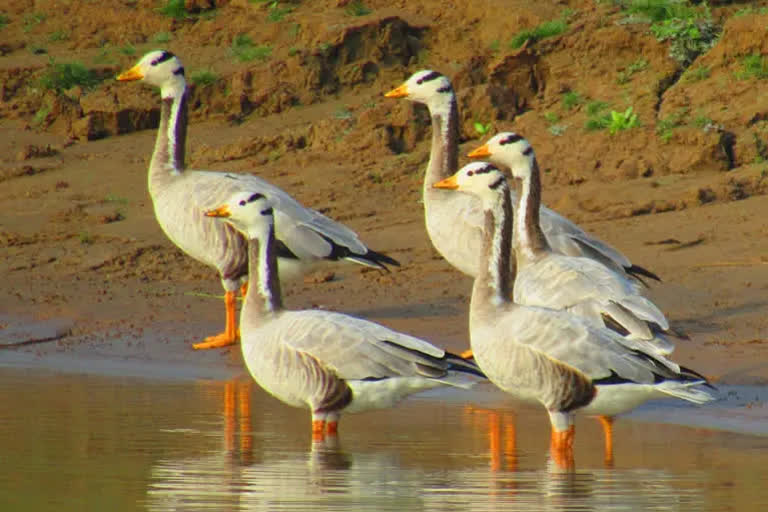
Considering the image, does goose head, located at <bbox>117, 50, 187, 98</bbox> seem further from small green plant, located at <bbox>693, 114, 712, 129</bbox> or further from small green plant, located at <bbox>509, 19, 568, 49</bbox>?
small green plant, located at <bbox>509, 19, 568, 49</bbox>

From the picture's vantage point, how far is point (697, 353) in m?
11.0

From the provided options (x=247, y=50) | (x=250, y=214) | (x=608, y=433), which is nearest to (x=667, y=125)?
(x=247, y=50)

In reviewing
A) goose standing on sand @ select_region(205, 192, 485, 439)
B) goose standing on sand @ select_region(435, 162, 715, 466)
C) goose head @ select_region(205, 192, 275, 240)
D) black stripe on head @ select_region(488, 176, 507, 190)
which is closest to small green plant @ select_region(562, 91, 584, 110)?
black stripe on head @ select_region(488, 176, 507, 190)

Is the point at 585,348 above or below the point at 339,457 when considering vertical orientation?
above

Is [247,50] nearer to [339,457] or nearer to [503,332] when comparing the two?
[503,332]

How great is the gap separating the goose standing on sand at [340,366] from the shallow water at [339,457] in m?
0.25

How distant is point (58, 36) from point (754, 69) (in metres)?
9.75

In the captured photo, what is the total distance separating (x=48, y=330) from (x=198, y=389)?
99.8 inches

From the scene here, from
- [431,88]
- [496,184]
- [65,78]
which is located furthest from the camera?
[65,78]

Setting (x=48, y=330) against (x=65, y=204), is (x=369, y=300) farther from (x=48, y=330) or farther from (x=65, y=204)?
(x=65, y=204)

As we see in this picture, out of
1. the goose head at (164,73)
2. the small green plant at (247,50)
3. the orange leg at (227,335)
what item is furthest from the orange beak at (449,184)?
the small green plant at (247,50)

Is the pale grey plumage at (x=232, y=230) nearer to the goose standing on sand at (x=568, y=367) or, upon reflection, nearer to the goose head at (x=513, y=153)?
the goose head at (x=513, y=153)

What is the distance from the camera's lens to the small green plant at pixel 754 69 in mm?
16250

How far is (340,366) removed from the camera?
8805 mm
